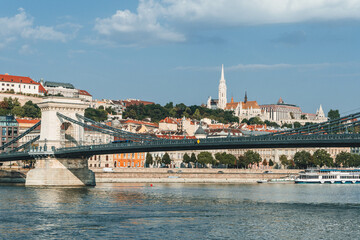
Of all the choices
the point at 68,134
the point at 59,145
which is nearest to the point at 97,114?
the point at 68,134

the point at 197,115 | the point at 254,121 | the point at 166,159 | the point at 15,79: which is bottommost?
the point at 166,159

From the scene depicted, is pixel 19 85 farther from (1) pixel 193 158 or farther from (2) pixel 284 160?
(2) pixel 284 160

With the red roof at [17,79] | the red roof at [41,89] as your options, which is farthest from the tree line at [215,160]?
the red roof at [17,79]

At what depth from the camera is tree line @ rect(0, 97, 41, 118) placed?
110m

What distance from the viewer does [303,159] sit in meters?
99.2

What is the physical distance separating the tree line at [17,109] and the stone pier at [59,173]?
56.2 metres

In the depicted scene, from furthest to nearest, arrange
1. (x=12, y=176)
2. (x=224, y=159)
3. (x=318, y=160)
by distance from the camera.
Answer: (x=318, y=160)
(x=224, y=159)
(x=12, y=176)

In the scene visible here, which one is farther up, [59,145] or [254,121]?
[254,121]

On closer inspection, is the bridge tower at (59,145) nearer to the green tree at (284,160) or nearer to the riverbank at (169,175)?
the riverbank at (169,175)

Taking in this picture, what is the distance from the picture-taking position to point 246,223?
1235 inches

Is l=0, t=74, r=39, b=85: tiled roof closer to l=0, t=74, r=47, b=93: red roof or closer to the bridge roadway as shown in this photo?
l=0, t=74, r=47, b=93: red roof

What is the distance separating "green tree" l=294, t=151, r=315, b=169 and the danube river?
178 feet

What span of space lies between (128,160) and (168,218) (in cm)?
6283

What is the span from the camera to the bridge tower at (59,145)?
5353cm
